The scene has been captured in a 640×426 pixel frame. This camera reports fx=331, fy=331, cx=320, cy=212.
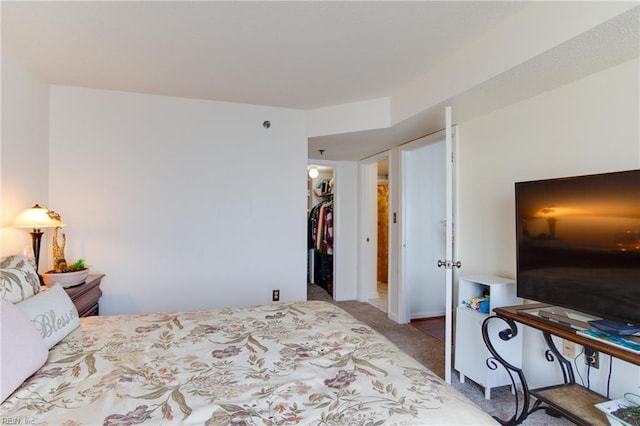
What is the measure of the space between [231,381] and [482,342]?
183cm

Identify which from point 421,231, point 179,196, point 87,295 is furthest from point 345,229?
point 87,295

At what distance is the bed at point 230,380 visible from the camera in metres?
0.94

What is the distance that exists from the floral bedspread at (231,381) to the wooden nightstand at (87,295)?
71 centimetres

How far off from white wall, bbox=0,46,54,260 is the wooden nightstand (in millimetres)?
441

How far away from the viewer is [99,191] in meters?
2.83

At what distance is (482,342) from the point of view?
7.43ft

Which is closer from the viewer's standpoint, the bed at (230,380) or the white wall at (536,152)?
the bed at (230,380)

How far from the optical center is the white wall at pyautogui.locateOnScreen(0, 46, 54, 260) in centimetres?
211

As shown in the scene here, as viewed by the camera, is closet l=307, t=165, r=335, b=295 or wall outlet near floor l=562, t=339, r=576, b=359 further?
closet l=307, t=165, r=335, b=295

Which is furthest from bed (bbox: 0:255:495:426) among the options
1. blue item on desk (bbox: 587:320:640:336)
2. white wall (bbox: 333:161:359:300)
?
white wall (bbox: 333:161:359:300)

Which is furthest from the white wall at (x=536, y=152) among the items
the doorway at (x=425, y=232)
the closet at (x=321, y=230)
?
the closet at (x=321, y=230)

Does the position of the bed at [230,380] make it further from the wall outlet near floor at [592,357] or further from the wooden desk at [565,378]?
the wall outlet near floor at [592,357]

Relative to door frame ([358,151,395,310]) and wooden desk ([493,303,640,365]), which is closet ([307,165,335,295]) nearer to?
door frame ([358,151,395,310])

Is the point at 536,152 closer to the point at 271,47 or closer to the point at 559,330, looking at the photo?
the point at 559,330
